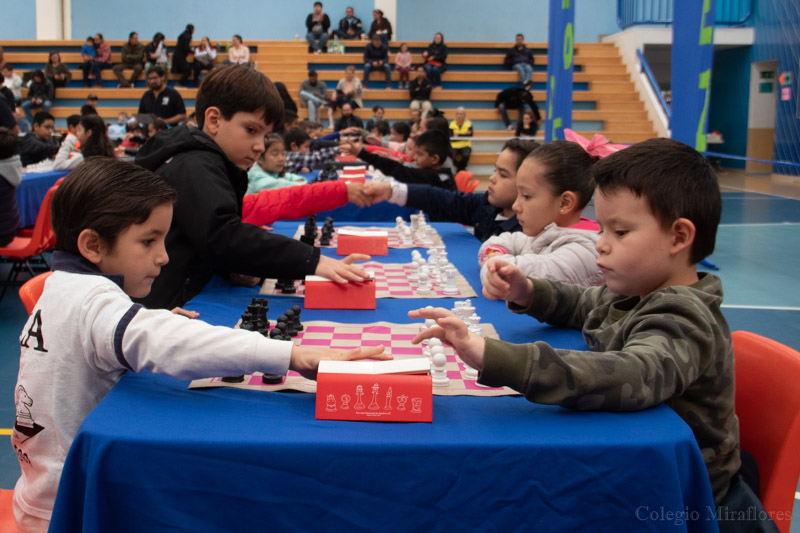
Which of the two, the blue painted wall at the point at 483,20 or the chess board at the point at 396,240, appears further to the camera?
the blue painted wall at the point at 483,20

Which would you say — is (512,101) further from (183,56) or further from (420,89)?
(183,56)

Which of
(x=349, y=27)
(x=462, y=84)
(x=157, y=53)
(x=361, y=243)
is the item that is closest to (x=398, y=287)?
(x=361, y=243)

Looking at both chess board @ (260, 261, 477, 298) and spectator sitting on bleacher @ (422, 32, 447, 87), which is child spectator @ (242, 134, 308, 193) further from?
spectator sitting on bleacher @ (422, 32, 447, 87)

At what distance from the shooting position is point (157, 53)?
15.9 metres

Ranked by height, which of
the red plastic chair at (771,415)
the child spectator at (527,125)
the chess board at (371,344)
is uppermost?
the child spectator at (527,125)

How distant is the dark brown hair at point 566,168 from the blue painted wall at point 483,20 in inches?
672

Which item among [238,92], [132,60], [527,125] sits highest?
[132,60]

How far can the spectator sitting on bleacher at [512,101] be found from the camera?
14828mm

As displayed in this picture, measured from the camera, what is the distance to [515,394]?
123 cm

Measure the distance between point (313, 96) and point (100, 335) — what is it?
1434cm

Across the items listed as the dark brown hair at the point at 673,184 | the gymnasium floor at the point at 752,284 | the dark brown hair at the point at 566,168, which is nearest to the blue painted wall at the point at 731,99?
the gymnasium floor at the point at 752,284

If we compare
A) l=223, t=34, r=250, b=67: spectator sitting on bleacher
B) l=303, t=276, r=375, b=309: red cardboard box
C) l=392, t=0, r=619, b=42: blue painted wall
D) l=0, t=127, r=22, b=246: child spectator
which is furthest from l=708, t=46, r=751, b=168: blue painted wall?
l=303, t=276, r=375, b=309: red cardboard box

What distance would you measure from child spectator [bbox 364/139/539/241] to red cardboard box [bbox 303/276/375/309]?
1060 mm

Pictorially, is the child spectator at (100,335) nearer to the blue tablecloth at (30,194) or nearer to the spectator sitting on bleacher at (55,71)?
the blue tablecloth at (30,194)
